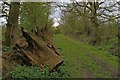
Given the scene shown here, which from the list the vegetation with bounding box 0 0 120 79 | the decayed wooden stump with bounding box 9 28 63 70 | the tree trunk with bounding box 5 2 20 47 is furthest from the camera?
the tree trunk with bounding box 5 2 20 47

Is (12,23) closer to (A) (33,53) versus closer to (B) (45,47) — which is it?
(B) (45,47)

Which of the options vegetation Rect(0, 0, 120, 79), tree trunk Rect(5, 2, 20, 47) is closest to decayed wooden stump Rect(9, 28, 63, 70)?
vegetation Rect(0, 0, 120, 79)

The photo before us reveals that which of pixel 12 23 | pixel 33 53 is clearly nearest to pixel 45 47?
pixel 33 53

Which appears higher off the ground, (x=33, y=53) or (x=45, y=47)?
(x=45, y=47)

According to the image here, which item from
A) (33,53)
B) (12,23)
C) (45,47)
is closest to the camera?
(33,53)

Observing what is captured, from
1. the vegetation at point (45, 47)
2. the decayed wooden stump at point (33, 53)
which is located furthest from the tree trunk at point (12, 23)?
the decayed wooden stump at point (33, 53)

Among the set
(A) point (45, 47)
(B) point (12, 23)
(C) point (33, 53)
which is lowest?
(C) point (33, 53)

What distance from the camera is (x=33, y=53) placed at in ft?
32.9

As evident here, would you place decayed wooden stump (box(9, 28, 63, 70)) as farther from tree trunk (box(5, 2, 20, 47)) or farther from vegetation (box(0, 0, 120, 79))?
tree trunk (box(5, 2, 20, 47))

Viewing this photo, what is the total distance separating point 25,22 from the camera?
18.9m

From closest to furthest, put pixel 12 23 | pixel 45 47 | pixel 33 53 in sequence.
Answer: pixel 33 53 < pixel 45 47 < pixel 12 23

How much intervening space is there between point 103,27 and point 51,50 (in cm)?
1853

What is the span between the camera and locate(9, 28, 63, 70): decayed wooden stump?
9562mm

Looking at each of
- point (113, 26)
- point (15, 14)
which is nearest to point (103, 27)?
point (113, 26)
